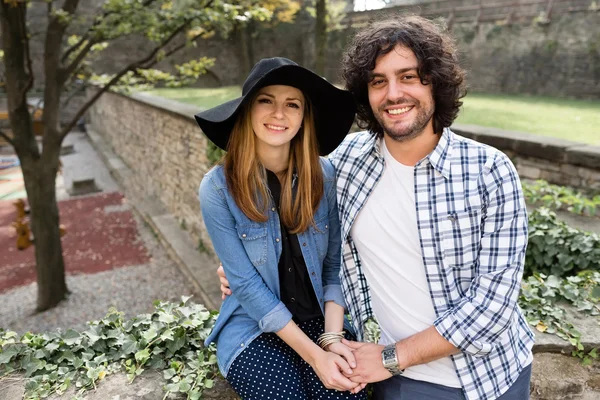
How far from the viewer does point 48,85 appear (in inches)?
233

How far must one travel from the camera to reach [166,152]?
30.1 ft

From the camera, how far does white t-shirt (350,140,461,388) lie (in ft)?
4.99

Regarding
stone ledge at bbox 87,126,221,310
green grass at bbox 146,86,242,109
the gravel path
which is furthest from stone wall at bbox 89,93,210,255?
the gravel path

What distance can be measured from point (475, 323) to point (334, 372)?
46cm

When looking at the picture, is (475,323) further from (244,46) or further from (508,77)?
(244,46)

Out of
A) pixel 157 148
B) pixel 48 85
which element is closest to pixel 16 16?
pixel 48 85

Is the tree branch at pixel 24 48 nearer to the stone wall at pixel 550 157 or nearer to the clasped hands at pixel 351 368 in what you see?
the stone wall at pixel 550 157

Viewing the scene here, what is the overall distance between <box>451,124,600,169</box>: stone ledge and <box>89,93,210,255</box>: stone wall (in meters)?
3.55

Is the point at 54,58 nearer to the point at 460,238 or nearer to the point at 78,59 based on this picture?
the point at 78,59

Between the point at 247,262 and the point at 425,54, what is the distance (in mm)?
888

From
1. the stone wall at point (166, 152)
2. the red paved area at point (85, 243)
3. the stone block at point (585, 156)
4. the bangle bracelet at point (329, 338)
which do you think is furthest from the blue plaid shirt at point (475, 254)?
the red paved area at point (85, 243)

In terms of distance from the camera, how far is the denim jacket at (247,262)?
1620 mm

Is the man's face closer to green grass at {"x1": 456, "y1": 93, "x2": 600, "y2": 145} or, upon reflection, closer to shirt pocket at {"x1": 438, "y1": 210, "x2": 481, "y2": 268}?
shirt pocket at {"x1": 438, "y1": 210, "x2": 481, "y2": 268}

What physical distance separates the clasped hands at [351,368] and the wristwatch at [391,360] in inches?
0.5
